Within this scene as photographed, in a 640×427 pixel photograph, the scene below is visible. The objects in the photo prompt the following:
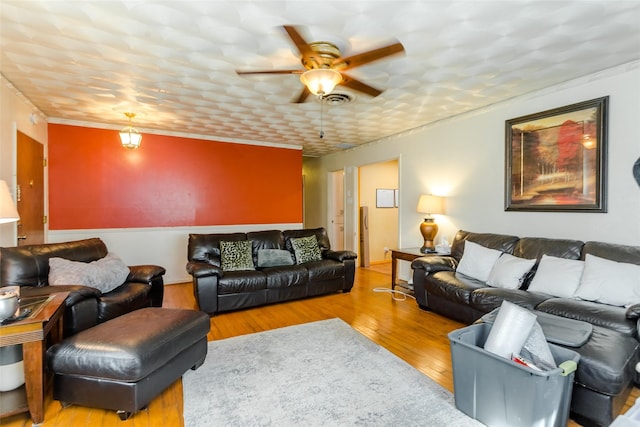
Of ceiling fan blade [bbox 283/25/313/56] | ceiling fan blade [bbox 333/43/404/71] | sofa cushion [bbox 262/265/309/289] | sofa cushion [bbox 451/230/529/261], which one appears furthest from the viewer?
sofa cushion [bbox 262/265/309/289]

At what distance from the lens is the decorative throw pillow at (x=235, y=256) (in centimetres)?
400

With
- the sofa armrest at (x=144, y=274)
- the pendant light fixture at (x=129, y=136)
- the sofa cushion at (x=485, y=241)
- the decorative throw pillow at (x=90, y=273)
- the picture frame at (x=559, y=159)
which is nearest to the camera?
the decorative throw pillow at (x=90, y=273)

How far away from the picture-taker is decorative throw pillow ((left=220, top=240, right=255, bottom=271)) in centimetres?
400

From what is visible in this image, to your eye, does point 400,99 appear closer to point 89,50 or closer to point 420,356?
point 420,356

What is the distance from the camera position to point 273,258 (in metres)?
4.32

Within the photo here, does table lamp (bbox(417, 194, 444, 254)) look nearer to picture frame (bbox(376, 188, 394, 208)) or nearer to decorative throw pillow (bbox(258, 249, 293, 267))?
decorative throw pillow (bbox(258, 249, 293, 267))

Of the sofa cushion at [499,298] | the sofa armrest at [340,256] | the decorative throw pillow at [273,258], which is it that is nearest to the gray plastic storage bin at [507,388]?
the sofa cushion at [499,298]

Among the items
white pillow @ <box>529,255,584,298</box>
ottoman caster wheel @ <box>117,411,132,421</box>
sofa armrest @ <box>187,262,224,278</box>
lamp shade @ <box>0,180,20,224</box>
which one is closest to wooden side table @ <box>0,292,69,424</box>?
ottoman caster wheel @ <box>117,411,132,421</box>

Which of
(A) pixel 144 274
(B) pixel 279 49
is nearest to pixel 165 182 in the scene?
(A) pixel 144 274

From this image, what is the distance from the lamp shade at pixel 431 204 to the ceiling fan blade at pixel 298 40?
2.88 m

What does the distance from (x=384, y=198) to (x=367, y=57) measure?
4.90 m

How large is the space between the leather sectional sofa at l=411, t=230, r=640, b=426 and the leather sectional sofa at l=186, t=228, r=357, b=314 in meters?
1.24

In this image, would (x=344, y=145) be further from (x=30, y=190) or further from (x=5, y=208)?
(x=5, y=208)

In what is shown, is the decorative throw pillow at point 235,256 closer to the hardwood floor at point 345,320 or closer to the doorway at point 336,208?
the hardwood floor at point 345,320
